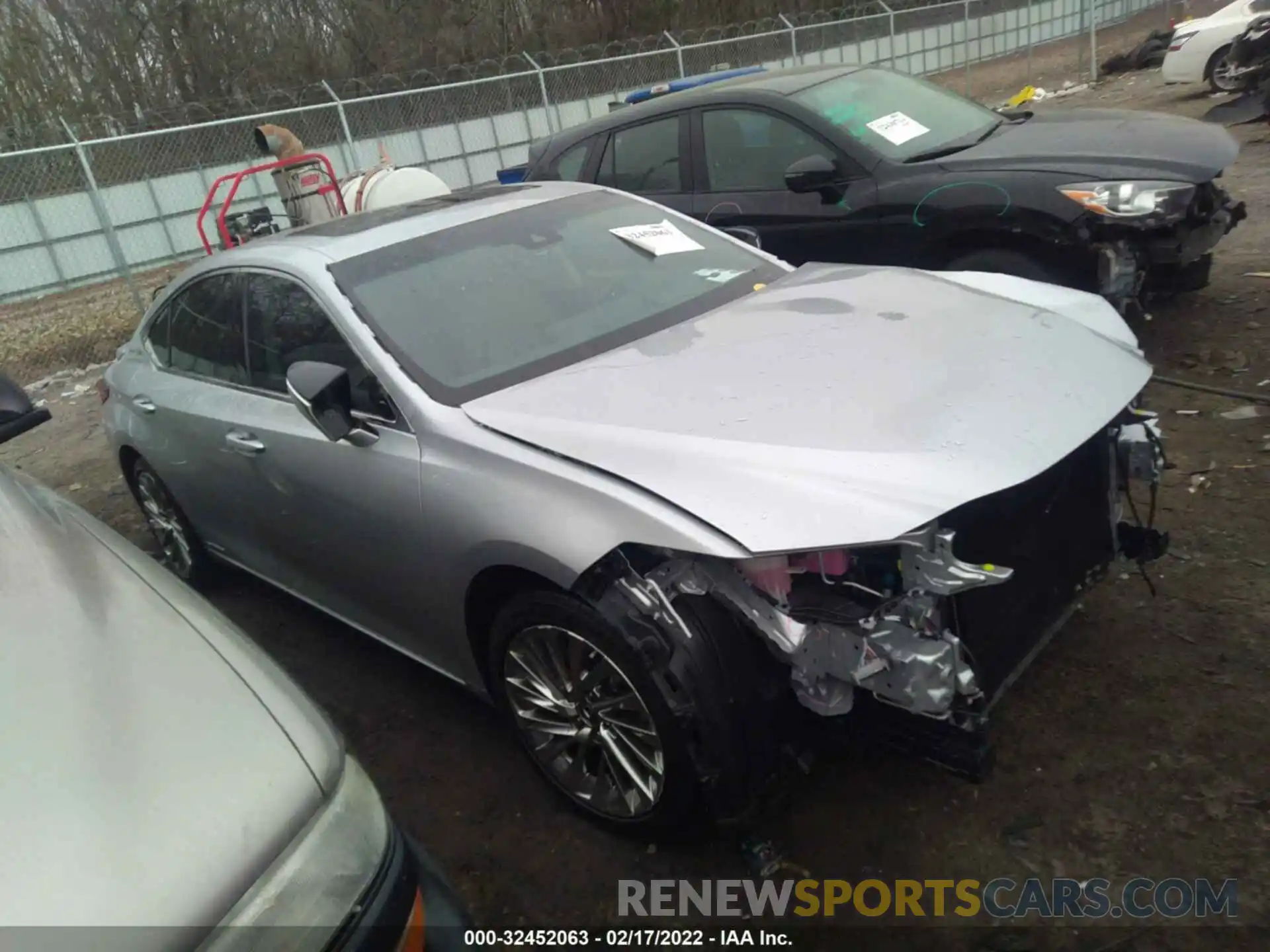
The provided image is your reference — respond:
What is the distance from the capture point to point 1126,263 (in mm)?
4504

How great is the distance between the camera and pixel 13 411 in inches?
110

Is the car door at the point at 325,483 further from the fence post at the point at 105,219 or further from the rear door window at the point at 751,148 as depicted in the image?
the fence post at the point at 105,219

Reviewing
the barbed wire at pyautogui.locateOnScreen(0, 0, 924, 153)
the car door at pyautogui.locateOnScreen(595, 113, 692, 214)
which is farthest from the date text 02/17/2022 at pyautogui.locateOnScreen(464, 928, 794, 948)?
the barbed wire at pyautogui.locateOnScreen(0, 0, 924, 153)

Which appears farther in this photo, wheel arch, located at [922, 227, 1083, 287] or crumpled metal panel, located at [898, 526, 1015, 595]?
wheel arch, located at [922, 227, 1083, 287]

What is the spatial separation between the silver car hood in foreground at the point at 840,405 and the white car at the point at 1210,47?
11789 millimetres

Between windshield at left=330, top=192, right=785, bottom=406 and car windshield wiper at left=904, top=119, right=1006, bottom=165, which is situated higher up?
windshield at left=330, top=192, right=785, bottom=406

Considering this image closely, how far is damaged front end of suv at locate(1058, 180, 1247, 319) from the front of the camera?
4.44 m

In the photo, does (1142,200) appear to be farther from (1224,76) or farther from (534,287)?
(1224,76)

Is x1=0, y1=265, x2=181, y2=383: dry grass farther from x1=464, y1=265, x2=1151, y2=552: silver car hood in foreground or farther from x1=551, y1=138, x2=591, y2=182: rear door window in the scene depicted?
x1=464, y1=265, x2=1151, y2=552: silver car hood in foreground

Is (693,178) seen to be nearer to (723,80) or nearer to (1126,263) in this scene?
(723,80)

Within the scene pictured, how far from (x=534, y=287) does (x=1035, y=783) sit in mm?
2191

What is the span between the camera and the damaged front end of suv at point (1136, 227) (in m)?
4.44

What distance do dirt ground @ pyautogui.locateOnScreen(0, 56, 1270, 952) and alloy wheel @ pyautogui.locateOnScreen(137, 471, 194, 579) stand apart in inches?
42.0

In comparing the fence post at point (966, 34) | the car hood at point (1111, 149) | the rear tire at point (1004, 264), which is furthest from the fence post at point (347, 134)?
the fence post at point (966, 34)
